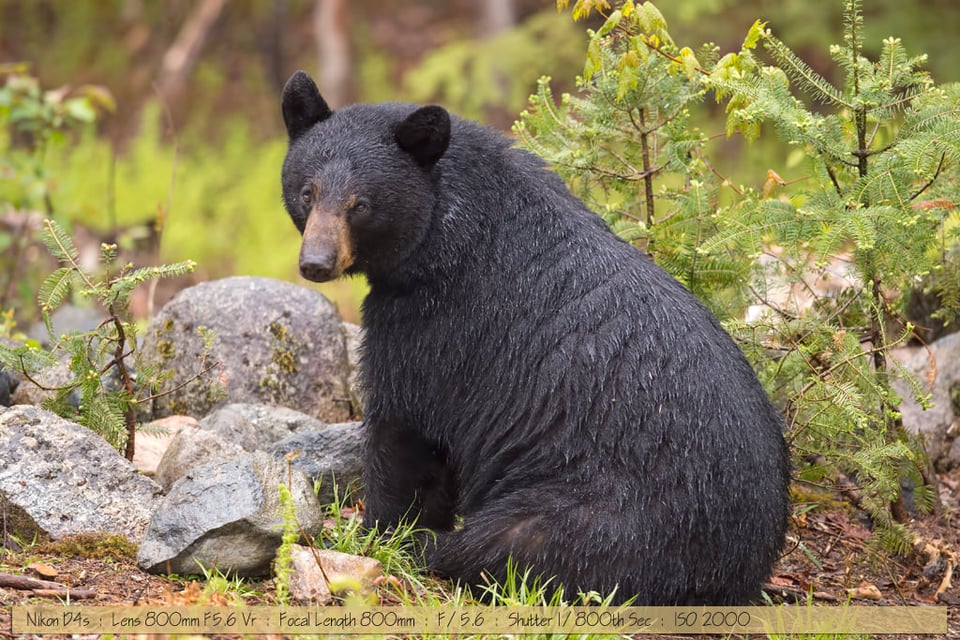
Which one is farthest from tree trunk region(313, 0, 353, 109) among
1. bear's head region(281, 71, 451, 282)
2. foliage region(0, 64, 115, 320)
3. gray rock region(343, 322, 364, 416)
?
bear's head region(281, 71, 451, 282)

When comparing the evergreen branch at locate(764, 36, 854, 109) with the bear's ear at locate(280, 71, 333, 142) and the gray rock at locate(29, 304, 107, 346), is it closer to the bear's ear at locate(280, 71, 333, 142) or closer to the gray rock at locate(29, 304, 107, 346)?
the bear's ear at locate(280, 71, 333, 142)

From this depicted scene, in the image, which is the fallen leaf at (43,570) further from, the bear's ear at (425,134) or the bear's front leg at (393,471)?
the bear's ear at (425,134)

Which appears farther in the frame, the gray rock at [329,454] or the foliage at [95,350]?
the gray rock at [329,454]

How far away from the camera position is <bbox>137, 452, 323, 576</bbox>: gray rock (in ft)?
14.1

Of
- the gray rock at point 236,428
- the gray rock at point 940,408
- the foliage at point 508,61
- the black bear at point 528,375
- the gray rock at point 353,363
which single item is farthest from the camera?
the foliage at point 508,61

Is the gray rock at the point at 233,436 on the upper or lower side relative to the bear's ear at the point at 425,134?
lower

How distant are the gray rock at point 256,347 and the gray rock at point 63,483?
5.84 feet

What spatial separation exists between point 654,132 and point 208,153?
49.6ft

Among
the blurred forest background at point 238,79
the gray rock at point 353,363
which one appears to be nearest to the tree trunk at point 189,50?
the blurred forest background at point 238,79

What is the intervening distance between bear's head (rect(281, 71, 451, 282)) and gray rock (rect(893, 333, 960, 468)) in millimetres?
3502

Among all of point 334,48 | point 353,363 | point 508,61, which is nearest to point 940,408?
point 353,363

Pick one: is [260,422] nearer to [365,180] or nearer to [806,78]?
[365,180]

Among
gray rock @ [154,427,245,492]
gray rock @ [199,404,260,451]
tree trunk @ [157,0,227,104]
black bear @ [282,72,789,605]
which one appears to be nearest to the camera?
black bear @ [282,72,789,605]

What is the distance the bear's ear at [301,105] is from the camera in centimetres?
497
